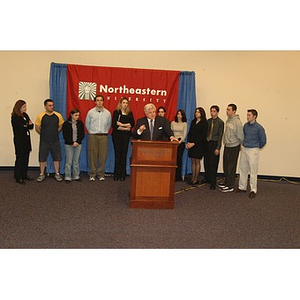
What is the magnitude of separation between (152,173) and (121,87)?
119 inches

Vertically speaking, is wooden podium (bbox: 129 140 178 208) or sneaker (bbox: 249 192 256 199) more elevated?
wooden podium (bbox: 129 140 178 208)

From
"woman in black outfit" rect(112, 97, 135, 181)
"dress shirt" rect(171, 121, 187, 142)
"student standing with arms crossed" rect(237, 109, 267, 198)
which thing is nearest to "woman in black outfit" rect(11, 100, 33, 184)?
"woman in black outfit" rect(112, 97, 135, 181)

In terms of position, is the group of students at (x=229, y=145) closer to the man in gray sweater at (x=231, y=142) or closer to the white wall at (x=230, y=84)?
the man in gray sweater at (x=231, y=142)

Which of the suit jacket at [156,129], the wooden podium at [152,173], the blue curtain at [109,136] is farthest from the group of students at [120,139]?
the wooden podium at [152,173]

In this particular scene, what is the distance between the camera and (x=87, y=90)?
6.98 meters

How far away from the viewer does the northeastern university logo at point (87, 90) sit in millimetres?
6963

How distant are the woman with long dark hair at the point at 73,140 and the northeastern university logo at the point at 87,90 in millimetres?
691

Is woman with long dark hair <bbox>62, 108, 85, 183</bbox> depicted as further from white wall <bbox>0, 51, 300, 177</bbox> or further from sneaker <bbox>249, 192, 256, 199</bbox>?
sneaker <bbox>249, 192, 256, 199</bbox>

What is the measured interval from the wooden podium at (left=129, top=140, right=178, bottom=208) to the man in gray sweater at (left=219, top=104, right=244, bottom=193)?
1.77 metres

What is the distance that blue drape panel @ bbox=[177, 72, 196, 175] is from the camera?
23.7 feet

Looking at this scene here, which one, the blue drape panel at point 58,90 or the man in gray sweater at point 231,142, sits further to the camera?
the blue drape panel at point 58,90

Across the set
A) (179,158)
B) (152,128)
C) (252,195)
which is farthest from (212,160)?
(152,128)
